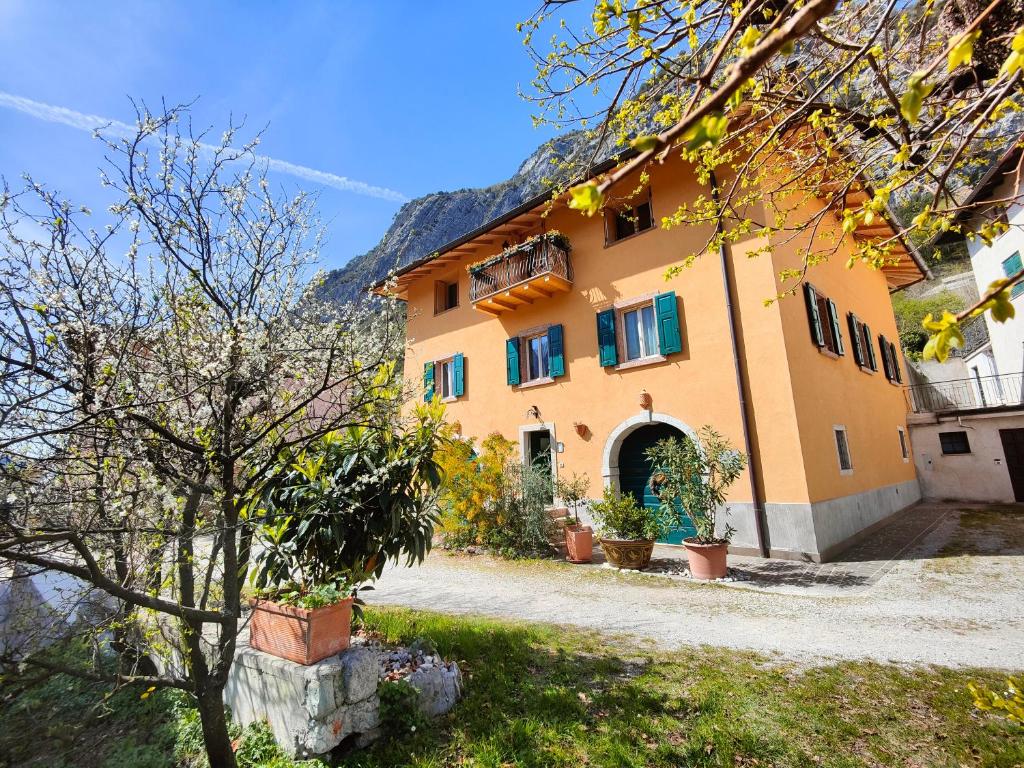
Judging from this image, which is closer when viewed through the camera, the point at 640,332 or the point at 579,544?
the point at 579,544

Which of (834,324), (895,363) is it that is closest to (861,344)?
(834,324)

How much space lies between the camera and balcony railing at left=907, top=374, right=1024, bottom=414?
591 inches

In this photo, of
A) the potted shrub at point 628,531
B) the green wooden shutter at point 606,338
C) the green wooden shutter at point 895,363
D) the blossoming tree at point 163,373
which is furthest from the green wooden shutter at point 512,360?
the green wooden shutter at point 895,363

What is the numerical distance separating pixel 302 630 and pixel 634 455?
28.1 feet

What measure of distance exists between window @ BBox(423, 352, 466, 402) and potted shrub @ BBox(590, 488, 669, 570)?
6582mm

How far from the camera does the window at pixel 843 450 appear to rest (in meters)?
9.39

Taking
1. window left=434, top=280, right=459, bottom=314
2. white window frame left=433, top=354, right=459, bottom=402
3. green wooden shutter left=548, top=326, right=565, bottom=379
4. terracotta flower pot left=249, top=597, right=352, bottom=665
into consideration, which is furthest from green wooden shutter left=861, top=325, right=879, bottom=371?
terracotta flower pot left=249, top=597, right=352, bottom=665

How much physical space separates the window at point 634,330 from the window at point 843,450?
4019 mm

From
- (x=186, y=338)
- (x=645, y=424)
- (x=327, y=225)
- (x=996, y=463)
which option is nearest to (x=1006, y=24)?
(x=327, y=225)

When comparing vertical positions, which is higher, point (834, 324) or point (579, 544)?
point (834, 324)

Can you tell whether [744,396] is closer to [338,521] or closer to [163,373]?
[338,521]

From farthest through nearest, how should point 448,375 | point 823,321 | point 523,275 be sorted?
point 448,375 < point 523,275 < point 823,321

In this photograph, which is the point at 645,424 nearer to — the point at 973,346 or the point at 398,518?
the point at 398,518

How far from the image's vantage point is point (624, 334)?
10.5 meters
